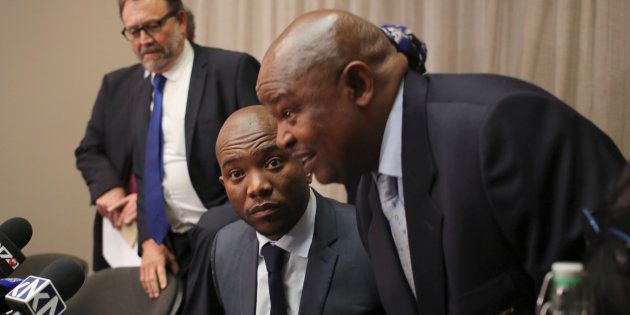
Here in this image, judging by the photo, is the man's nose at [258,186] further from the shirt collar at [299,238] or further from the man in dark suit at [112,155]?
the man in dark suit at [112,155]

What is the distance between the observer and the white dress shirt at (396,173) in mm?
1507

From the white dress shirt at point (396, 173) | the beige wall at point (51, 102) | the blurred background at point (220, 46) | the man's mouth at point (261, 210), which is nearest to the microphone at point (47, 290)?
the man's mouth at point (261, 210)

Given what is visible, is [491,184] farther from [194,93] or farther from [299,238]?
[194,93]

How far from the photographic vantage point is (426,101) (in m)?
1.49

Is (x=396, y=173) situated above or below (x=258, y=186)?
above

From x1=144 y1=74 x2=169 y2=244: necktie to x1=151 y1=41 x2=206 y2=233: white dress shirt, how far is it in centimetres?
2

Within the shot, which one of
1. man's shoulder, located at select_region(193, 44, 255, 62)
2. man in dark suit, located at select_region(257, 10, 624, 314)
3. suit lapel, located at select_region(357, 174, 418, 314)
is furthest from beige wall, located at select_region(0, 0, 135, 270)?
man in dark suit, located at select_region(257, 10, 624, 314)

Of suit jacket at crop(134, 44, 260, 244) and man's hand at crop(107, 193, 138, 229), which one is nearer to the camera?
suit jacket at crop(134, 44, 260, 244)

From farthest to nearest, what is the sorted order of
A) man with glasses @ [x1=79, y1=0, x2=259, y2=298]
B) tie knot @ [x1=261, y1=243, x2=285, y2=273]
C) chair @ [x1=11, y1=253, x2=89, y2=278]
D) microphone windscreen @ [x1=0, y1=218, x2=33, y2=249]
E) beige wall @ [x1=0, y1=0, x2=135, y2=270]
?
beige wall @ [x1=0, y1=0, x2=135, y2=270], chair @ [x1=11, y1=253, x2=89, y2=278], man with glasses @ [x1=79, y1=0, x2=259, y2=298], tie knot @ [x1=261, y1=243, x2=285, y2=273], microphone windscreen @ [x1=0, y1=218, x2=33, y2=249]

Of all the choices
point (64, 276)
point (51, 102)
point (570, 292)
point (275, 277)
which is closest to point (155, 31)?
point (275, 277)

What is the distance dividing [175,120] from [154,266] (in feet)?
2.00

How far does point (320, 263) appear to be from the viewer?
212 cm

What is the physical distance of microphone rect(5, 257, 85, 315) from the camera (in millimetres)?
1552

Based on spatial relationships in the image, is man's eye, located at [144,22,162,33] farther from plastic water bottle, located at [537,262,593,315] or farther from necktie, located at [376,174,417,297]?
plastic water bottle, located at [537,262,593,315]
